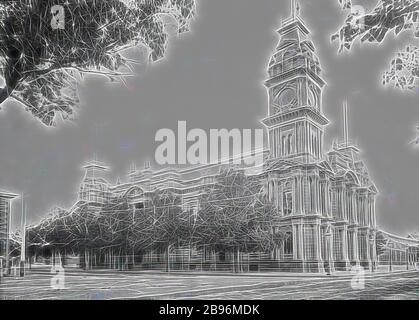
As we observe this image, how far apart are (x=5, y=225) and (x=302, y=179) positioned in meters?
2.71

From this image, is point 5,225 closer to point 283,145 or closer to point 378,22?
point 283,145

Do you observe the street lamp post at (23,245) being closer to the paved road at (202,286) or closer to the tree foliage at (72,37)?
the paved road at (202,286)

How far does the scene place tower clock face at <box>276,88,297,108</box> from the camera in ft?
15.6

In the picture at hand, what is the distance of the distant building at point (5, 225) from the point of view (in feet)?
16.5

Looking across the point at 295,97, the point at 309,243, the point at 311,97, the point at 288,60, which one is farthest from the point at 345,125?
the point at 309,243

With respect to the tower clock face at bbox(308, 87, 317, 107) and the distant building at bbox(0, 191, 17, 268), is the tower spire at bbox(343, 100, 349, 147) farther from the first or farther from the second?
the distant building at bbox(0, 191, 17, 268)

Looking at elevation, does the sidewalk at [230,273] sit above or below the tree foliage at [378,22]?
below

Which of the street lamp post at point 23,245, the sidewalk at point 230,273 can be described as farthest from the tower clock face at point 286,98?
the street lamp post at point 23,245

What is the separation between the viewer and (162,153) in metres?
4.92

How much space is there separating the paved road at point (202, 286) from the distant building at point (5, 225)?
24 cm

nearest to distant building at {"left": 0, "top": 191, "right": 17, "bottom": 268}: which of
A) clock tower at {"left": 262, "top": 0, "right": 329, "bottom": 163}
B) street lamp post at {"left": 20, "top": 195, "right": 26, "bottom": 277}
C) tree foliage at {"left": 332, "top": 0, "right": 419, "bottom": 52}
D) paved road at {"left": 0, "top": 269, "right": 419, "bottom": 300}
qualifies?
street lamp post at {"left": 20, "top": 195, "right": 26, "bottom": 277}

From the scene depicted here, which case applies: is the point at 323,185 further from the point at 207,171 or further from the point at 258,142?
the point at 207,171

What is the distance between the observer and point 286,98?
4.77 meters
